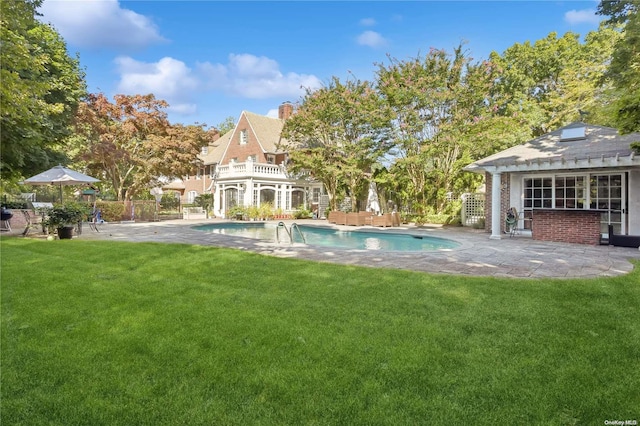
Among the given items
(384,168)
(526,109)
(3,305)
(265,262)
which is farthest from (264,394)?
(526,109)

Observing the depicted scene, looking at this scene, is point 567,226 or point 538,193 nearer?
point 567,226

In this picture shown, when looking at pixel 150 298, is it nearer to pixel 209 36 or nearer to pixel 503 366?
pixel 503 366

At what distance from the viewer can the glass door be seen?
1180 cm

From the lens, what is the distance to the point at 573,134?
13523mm

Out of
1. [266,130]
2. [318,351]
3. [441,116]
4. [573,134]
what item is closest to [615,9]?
[573,134]

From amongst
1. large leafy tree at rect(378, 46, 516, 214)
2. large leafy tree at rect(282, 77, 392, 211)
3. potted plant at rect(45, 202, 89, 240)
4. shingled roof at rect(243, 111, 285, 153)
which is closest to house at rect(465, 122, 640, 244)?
large leafy tree at rect(378, 46, 516, 214)

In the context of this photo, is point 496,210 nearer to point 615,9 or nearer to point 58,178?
point 615,9

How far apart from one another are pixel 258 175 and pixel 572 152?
60.5 ft

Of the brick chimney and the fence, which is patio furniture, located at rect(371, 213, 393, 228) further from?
the brick chimney

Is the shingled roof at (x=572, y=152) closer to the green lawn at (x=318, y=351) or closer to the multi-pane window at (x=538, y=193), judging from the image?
the multi-pane window at (x=538, y=193)

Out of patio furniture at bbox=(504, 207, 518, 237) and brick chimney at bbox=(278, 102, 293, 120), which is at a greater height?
brick chimney at bbox=(278, 102, 293, 120)

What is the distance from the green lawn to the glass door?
25.9 feet

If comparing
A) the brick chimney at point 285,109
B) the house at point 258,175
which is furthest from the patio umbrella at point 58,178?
the brick chimney at point 285,109

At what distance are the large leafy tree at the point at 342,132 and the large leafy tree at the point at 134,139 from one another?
7.31 metres
